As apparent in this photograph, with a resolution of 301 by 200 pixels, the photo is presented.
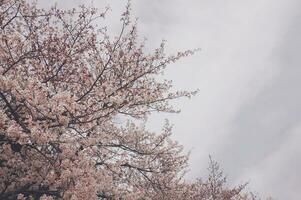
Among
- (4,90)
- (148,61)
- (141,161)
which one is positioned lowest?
(4,90)

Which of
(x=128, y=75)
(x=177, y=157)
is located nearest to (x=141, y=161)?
(x=177, y=157)

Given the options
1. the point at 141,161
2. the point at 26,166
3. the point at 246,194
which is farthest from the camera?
the point at 246,194

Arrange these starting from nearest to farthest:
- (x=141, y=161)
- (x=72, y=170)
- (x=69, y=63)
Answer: (x=72, y=170)
(x=69, y=63)
(x=141, y=161)

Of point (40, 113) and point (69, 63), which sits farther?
point (69, 63)

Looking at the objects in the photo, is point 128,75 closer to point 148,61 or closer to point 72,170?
point 148,61

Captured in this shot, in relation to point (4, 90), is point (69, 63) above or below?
above

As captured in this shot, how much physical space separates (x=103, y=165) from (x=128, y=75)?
9.31 feet

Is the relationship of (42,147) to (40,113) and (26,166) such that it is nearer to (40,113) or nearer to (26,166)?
(26,166)

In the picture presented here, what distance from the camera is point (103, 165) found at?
1329 centimetres

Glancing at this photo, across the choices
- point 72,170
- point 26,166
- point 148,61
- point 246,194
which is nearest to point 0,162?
point 26,166

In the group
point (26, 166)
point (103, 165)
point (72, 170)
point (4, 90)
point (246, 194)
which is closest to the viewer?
point (4, 90)

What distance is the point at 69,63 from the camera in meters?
12.2

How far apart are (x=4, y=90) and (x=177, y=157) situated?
880 centimetres

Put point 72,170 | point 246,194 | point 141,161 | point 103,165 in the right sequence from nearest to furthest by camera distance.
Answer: point 72,170 → point 103,165 → point 141,161 → point 246,194
